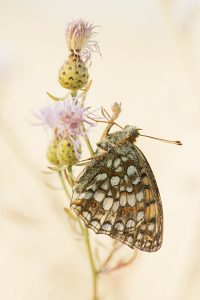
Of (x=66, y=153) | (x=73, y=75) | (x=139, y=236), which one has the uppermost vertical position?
(x=73, y=75)

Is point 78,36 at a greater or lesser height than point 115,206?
greater

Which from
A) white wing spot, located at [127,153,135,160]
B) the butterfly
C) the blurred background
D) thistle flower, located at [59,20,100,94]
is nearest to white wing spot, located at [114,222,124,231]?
the butterfly

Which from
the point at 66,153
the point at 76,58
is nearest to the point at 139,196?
the point at 66,153

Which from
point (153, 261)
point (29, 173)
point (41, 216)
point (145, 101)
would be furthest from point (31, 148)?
point (153, 261)

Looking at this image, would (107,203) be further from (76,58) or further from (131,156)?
(76,58)

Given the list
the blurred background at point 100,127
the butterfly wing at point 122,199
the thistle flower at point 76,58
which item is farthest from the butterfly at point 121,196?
the blurred background at point 100,127

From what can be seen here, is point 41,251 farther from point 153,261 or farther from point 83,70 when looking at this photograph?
point 83,70

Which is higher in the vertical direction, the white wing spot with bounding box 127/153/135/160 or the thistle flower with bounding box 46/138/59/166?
the white wing spot with bounding box 127/153/135/160

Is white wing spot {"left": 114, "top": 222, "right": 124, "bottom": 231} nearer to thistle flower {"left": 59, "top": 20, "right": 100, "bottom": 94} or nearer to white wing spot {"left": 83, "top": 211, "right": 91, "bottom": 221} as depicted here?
white wing spot {"left": 83, "top": 211, "right": 91, "bottom": 221}
